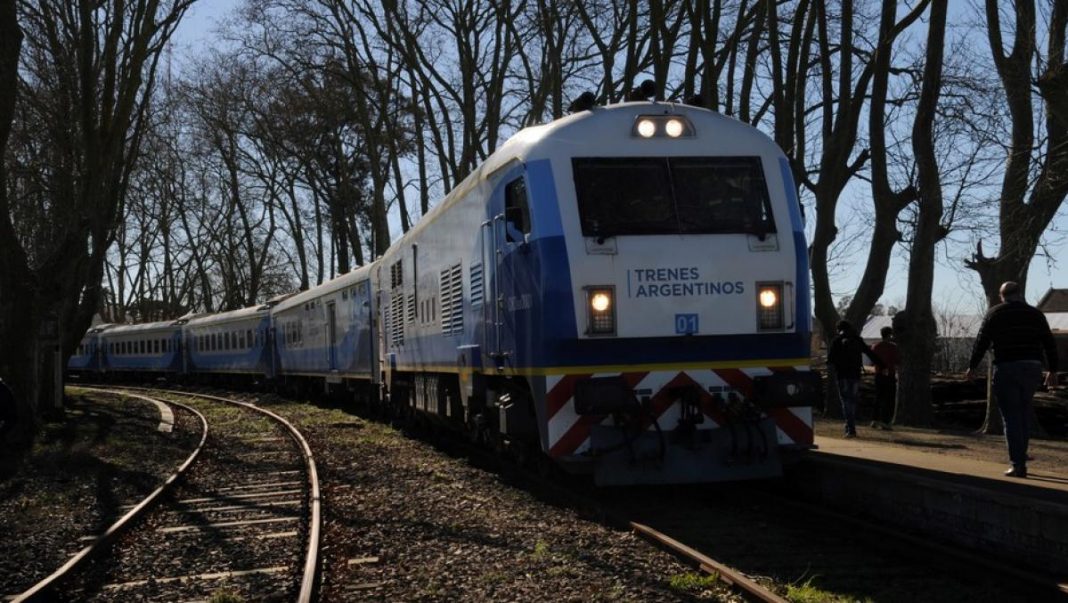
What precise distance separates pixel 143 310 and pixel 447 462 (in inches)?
2318

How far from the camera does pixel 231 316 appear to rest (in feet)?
132

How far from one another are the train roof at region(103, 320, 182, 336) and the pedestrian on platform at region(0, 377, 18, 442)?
43.2 meters

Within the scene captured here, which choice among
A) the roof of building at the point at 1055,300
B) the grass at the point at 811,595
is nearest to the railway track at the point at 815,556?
the grass at the point at 811,595

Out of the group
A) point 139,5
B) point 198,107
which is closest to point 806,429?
point 139,5

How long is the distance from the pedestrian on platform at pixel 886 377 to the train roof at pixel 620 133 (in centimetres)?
741

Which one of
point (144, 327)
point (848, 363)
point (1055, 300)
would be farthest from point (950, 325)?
point (848, 363)

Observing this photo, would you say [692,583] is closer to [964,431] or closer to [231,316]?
[964,431]

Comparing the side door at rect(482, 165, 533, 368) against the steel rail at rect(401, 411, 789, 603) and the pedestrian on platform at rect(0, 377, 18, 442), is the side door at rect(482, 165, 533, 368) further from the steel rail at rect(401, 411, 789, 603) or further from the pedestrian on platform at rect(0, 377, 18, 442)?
the pedestrian on platform at rect(0, 377, 18, 442)

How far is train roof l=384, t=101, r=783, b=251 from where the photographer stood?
985 cm

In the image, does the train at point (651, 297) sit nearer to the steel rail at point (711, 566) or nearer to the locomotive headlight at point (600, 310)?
the locomotive headlight at point (600, 310)

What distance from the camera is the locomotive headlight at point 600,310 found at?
→ 9.33m

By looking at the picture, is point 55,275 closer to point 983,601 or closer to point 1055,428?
point 983,601

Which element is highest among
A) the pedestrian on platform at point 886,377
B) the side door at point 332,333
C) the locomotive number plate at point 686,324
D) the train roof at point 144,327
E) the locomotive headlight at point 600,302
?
the train roof at point 144,327

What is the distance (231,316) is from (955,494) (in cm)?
3477
